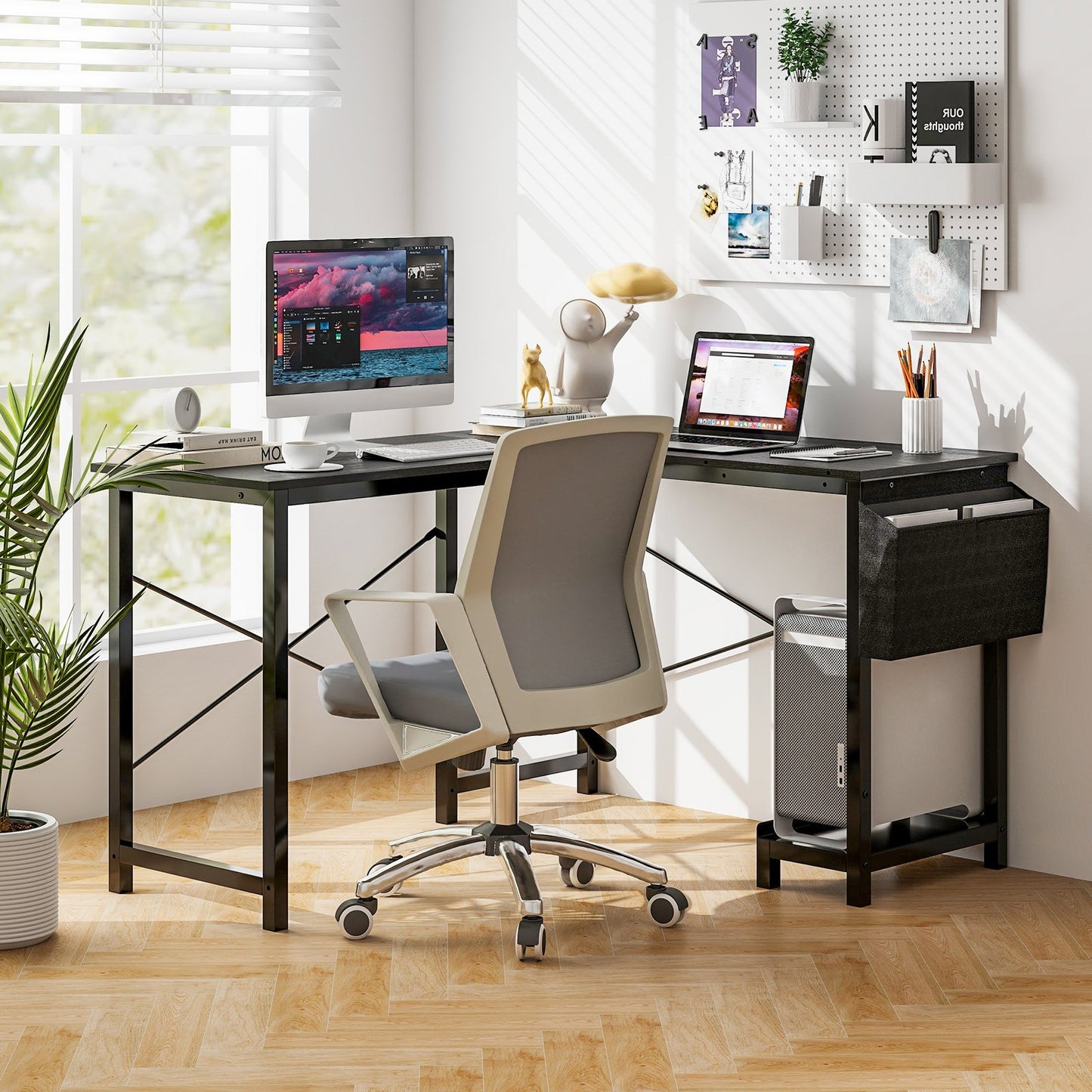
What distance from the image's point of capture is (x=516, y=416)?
14.0ft

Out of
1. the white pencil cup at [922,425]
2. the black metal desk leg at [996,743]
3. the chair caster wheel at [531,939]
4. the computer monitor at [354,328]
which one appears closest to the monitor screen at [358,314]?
the computer monitor at [354,328]

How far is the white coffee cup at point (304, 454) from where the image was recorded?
3.69 metres

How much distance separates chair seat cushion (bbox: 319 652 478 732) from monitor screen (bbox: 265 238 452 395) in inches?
26.5

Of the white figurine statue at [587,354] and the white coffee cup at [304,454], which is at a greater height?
the white figurine statue at [587,354]

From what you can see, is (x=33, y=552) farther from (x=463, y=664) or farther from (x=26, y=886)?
(x=463, y=664)

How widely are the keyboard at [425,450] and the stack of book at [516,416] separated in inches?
3.6

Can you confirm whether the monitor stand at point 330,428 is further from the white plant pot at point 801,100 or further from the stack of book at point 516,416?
the white plant pot at point 801,100

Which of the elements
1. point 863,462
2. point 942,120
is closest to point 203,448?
point 863,462

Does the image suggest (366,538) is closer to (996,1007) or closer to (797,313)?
(797,313)

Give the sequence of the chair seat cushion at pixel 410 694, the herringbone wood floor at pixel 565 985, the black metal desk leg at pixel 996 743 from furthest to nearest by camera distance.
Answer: the black metal desk leg at pixel 996 743 → the chair seat cushion at pixel 410 694 → the herringbone wood floor at pixel 565 985

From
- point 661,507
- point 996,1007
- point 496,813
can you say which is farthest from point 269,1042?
point 661,507

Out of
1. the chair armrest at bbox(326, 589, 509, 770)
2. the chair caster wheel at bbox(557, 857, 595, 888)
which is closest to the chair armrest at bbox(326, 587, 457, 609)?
the chair armrest at bbox(326, 589, 509, 770)

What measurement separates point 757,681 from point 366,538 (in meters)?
1.18

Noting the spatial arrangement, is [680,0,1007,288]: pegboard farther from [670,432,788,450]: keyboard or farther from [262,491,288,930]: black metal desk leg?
[262,491,288,930]: black metal desk leg
